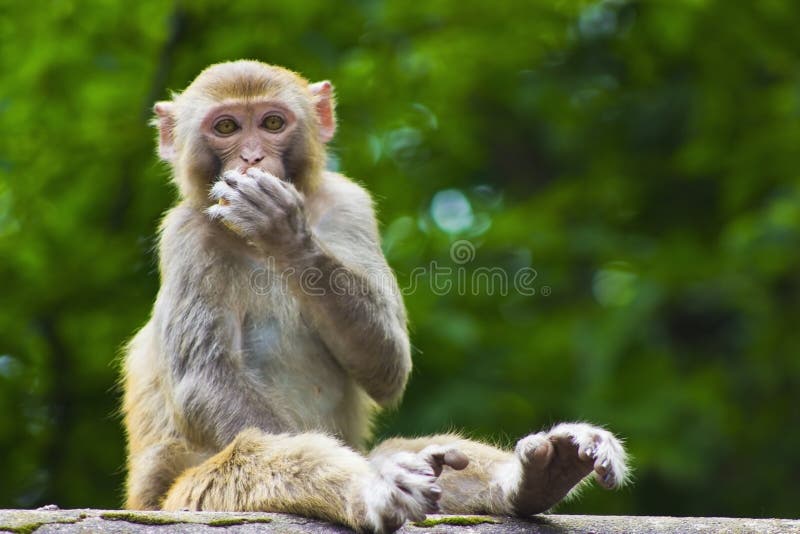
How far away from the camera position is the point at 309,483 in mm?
5047

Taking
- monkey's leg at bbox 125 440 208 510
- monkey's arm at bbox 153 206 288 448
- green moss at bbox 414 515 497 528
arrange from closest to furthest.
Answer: green moss at bbox 414 515 497 528 → monkey's arm at bbox 153 206 288 448 → monkey's leg at bbox 125 440 208 510

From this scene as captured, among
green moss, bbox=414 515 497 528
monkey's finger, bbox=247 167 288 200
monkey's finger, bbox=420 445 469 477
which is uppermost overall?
monkey's finger, bbox=247 167 288 200

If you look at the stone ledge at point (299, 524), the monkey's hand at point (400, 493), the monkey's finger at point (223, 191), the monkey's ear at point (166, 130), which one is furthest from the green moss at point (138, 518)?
the monkey's ear at point (166, 130)

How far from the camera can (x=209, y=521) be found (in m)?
4.69

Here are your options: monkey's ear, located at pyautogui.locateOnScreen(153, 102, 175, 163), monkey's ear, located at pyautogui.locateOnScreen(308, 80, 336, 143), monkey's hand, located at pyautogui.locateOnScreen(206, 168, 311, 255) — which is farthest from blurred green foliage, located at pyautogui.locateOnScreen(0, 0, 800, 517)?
monkey's hand, located at pyautogui.locateOnScreen(206, 168, 311, 255)

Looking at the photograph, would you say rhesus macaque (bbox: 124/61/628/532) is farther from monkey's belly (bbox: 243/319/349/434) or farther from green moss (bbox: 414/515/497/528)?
green moss (bbox: 414/515/497/528)

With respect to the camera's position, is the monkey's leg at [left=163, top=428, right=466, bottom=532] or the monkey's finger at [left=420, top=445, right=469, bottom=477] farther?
the monkey's finger at [left=420, top=445, right=469, bottom=477]

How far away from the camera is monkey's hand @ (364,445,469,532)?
4.68 metres

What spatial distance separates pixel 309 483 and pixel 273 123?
225 cm

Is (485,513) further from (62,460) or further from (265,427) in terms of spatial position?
(62,460)

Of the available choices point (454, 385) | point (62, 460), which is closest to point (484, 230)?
point (454, 385)

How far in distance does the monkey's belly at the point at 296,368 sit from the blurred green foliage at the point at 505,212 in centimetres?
251

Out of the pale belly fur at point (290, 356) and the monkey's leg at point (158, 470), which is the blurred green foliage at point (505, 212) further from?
the monkey's leg at point (158, 470)

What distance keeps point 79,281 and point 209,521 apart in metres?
4.58
